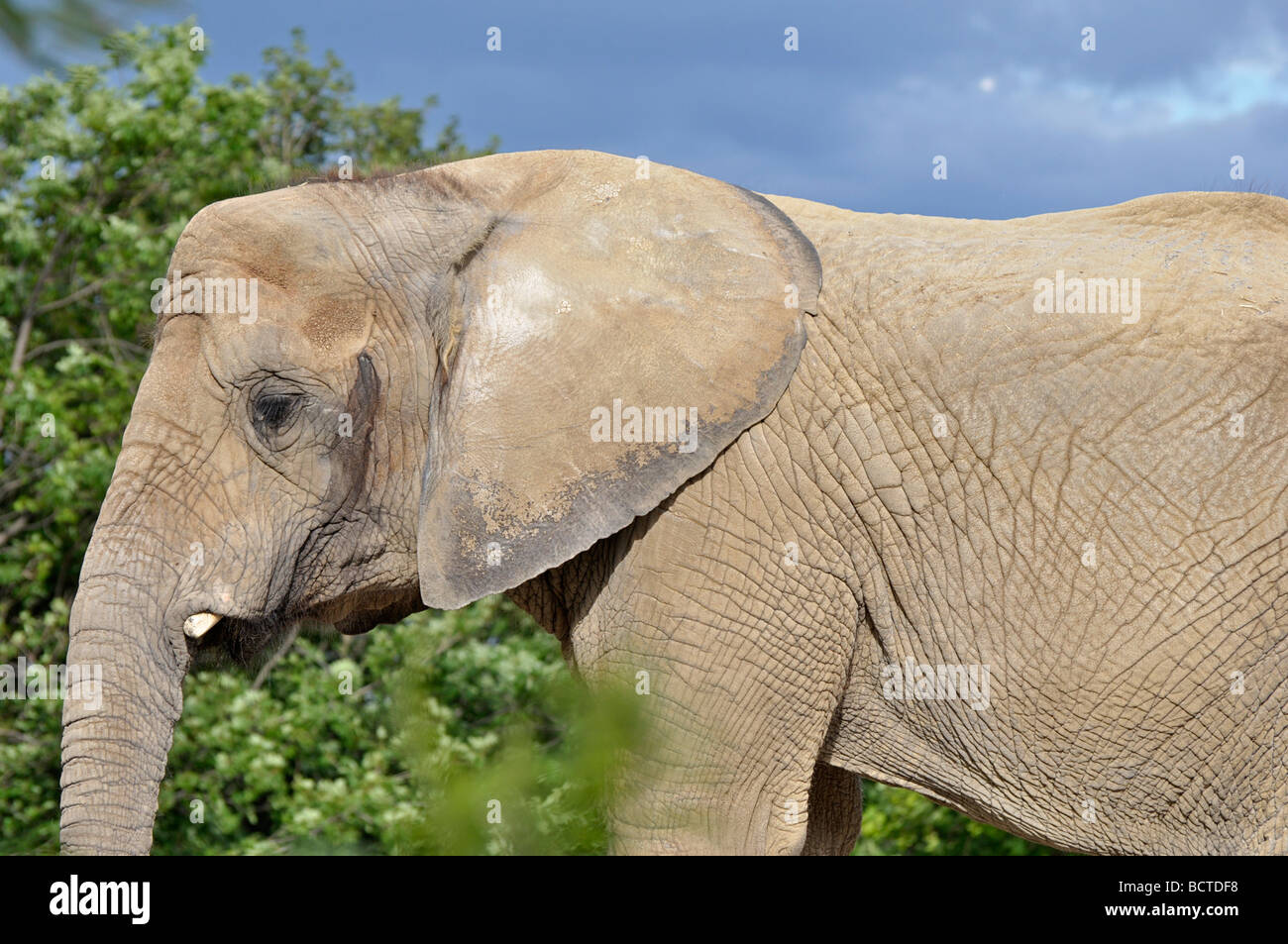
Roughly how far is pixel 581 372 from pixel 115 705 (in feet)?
5.03

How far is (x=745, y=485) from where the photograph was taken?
3.91 metres

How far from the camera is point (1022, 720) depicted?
3949mm

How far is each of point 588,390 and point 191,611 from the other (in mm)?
1242

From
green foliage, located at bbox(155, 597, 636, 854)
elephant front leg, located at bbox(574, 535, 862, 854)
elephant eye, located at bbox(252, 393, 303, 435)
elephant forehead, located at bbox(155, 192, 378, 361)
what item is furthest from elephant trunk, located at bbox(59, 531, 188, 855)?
green foliage, located at bbox(155, 597, 636, 854)

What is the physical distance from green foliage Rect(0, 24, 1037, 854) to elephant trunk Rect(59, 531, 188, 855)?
3195mm

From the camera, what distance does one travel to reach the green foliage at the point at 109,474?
311 inches

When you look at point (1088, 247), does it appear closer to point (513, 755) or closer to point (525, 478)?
point (525, 478)

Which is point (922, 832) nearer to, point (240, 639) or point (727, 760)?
point (727, 760)

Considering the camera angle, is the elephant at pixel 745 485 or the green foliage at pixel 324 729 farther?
the green foliage at pixel 324 729

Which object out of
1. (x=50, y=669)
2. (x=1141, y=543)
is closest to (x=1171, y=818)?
(x=1141, y=543)

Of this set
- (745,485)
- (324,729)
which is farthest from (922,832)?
(745,485)

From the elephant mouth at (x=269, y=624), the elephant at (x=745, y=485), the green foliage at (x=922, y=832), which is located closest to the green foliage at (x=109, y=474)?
the green foliage at (x=922, y=832)

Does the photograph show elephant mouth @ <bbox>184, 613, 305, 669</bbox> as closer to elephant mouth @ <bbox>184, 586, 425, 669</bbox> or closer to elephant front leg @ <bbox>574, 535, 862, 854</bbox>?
elephant mouth @ <bbox>184, 586, 425, 669</bbox>

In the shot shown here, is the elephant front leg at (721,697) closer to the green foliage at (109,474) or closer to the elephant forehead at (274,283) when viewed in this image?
the elephant forehead at (274,283)
